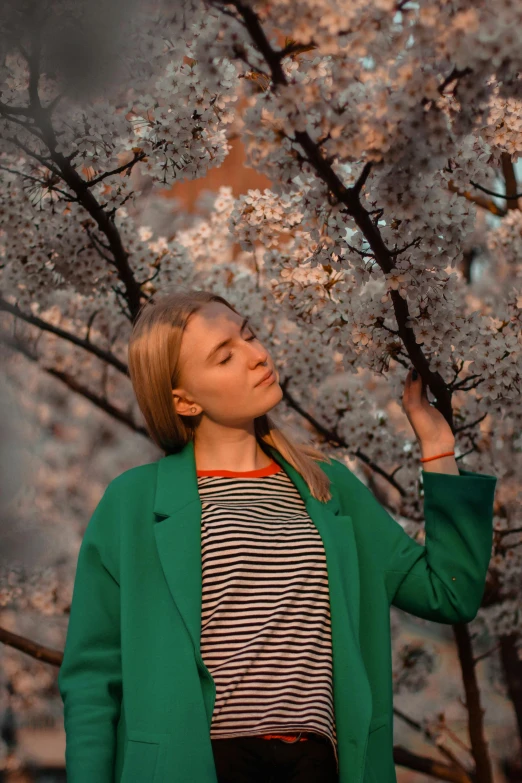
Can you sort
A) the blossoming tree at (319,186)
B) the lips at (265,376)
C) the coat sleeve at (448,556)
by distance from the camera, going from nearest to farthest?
the blossoming tree at (319,186) → the coat sleeve at (448,556) → the lips at (265,376)

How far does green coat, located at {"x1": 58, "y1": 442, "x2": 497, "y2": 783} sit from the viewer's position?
5.77 ft

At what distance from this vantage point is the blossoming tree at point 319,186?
1.47m

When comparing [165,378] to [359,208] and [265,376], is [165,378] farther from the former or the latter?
[359,208]

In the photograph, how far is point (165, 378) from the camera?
2.14 meters

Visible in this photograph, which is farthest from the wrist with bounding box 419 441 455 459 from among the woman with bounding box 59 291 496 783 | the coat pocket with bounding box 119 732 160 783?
the coat pocket with bounding box 119 732 160 783

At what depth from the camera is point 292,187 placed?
5.40 ft

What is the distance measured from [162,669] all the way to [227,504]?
0.40 m

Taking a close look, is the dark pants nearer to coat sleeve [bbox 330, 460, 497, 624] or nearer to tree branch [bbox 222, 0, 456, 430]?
coat sleeve [bbox 330, 460, 497, 624]

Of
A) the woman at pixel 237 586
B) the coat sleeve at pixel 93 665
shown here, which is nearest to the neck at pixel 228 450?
the woman at pixel 237 586

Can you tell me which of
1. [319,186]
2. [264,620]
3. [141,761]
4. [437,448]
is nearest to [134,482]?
[264,620]

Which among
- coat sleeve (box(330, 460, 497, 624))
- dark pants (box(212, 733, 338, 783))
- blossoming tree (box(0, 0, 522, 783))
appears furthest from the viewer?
coat sleeve (box(330, 460, 497, 624))

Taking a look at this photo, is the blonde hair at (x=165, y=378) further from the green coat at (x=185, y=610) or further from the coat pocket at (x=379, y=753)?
the coat pocket at (x=379, y=753)

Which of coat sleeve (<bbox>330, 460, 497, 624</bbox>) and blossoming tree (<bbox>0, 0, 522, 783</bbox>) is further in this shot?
coat sleeve (<bbox>330, 460, 497, 624</bbox>)

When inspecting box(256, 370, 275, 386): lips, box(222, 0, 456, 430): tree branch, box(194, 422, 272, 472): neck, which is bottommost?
box(194, 422, 272, 472): neck
